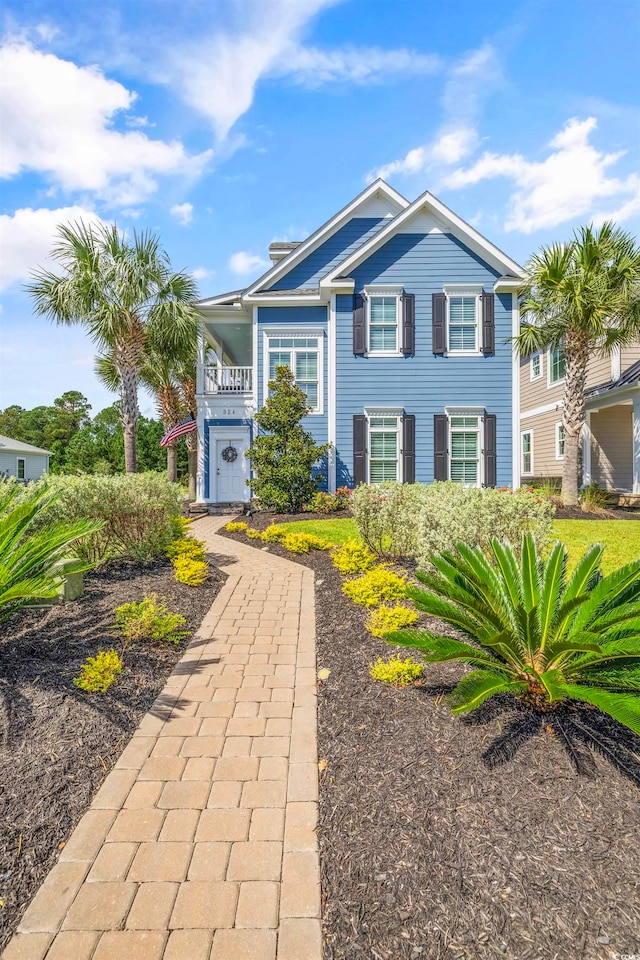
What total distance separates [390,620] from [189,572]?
10.0 ft

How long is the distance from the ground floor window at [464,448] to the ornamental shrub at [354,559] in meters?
8.55

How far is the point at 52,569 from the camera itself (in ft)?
15.6

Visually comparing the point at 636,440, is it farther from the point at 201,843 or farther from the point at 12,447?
the point at 12,447

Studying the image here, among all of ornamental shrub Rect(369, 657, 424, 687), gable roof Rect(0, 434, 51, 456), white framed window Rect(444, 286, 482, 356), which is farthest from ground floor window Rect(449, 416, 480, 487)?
gable roof Rect(0, 434, 51, 456)

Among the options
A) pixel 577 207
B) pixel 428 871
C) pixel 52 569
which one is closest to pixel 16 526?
pixel 52 569

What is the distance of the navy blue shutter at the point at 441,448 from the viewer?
14.2m

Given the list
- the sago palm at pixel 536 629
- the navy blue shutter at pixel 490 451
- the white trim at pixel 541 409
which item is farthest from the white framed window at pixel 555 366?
the sago palm at pixel 536 629

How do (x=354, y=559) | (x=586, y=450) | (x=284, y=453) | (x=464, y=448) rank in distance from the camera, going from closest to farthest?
(x=354, y=559), (x=284, y=453), (x=464, y=448), (x=586, y=450)

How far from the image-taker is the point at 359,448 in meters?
14.2

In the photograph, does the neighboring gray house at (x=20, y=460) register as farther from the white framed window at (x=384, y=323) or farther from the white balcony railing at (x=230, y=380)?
the white framed window at (x=384, y=323)

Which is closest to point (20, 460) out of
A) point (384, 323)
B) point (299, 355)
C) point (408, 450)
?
point (299, 355)

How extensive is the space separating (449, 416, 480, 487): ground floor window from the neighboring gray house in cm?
2477

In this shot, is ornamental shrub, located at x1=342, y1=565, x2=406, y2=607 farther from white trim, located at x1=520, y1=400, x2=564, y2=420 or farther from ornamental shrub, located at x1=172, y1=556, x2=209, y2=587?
white trim, located at x1=520, y1=400, x2=564, y2=420

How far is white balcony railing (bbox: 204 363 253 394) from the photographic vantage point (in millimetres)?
15070
